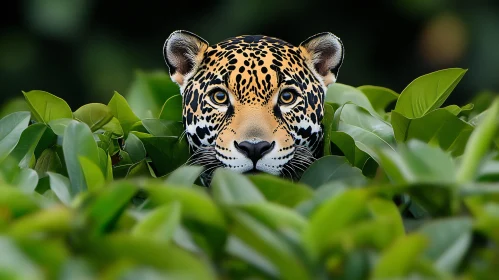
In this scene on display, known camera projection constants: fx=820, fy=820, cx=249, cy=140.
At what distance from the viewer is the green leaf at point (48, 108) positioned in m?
1.83

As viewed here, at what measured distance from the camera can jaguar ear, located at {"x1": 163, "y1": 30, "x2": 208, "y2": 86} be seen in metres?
1.97

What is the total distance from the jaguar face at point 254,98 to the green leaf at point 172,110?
0.06m

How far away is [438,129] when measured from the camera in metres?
1.64

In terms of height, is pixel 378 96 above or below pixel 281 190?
below

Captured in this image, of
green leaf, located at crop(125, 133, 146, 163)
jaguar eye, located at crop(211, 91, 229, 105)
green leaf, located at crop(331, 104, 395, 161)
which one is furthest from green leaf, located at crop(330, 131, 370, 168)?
green leaf, located at crop(125, 133, 146, 163)

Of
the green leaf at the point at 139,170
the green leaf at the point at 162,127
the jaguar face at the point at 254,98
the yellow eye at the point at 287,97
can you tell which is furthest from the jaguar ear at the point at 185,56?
the green leaf at the point at 139,170

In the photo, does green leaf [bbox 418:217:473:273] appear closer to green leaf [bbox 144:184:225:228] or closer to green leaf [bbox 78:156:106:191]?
green leaf [bbox 144:184:225:228]

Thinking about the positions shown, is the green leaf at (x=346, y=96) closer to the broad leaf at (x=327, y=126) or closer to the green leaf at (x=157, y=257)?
the broad leaf at (x=327, y=126)

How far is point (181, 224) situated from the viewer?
111cm

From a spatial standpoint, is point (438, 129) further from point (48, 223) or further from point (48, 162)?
point (48, 223)

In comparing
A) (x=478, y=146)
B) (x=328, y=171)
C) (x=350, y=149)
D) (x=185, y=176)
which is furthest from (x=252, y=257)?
(x=350, y=149)

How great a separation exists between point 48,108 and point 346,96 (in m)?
0.74

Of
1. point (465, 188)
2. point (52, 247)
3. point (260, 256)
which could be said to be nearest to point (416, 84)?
point (465, 188)

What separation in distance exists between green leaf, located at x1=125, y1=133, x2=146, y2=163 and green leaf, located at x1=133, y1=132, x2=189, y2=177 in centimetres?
1
